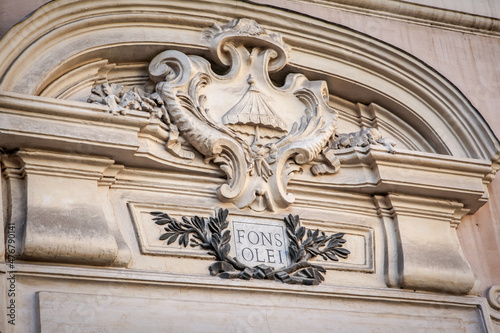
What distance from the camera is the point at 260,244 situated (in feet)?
17.8

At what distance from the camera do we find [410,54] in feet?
20.6

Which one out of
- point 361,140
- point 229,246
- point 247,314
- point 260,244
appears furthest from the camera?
point 361,140

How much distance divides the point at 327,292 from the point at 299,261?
0.86ft

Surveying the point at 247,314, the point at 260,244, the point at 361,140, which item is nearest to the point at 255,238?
the point at 260,244

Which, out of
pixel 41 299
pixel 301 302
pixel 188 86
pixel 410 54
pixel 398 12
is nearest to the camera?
pixel 41 299

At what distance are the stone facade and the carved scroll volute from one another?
1cm

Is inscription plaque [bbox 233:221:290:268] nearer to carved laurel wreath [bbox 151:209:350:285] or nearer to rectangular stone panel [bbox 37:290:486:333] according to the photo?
carved laurel wreath [bbox 151:209:350:285]

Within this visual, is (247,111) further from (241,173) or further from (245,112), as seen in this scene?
(241,173)

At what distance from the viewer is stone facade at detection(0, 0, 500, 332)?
16.1 ft

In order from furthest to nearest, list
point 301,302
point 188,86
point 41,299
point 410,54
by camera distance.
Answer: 1. point 410,54
2. point 188,86
3. point 301,302
4. point 41,299

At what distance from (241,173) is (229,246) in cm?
50

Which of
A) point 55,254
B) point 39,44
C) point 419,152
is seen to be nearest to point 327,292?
point 419,152

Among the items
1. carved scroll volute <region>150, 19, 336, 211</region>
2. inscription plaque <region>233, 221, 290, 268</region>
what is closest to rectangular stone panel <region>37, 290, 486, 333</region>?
inscription plaque <region>233, 221, 290, 268</region>

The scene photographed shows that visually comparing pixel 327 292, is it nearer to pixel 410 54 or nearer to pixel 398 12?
pixel 410 54
